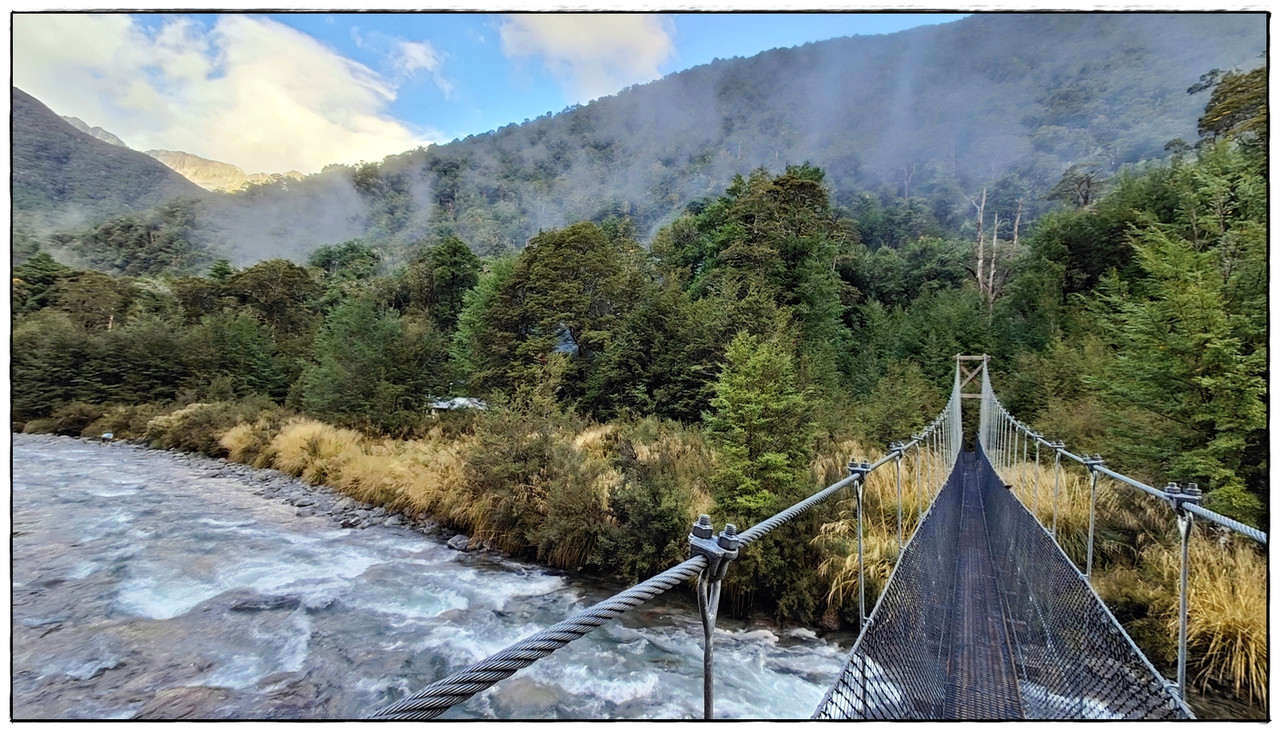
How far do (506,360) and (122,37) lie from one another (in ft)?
37.6

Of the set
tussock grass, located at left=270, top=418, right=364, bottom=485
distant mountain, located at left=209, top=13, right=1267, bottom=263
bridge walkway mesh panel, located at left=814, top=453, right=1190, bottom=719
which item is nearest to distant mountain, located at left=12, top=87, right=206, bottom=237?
tussock grass, located at left=270, top=418, right=364, bottom=485

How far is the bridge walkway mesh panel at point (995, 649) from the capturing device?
157 centimetres

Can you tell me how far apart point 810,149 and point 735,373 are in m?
63.4

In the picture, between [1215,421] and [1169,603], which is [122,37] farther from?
[1215,421]

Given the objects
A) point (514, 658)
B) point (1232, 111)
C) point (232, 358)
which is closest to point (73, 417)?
point (232, 358)

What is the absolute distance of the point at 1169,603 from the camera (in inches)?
128

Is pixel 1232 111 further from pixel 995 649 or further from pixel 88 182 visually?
pixel 88 182

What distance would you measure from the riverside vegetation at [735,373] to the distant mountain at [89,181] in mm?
1755

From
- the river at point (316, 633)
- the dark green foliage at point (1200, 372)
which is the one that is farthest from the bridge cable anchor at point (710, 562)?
the dark green foliage at point (1200, 372)

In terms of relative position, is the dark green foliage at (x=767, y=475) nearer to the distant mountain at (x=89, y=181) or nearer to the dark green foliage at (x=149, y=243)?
the distant mountain at (x=89, y=181)

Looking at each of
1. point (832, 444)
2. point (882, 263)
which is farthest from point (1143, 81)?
point (832, 444)

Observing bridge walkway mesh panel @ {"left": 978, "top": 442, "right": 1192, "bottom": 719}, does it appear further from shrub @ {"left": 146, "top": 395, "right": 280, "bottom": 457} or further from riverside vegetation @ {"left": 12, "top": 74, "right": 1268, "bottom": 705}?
shrub @ {"left": 146, "top": 395, "right": 280, "bottom": 457}

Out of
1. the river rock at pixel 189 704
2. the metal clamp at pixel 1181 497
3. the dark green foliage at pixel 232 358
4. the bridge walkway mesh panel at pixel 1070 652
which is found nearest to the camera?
the metal clamp at pixel 1181 497

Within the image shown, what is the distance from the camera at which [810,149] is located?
6078 cm
